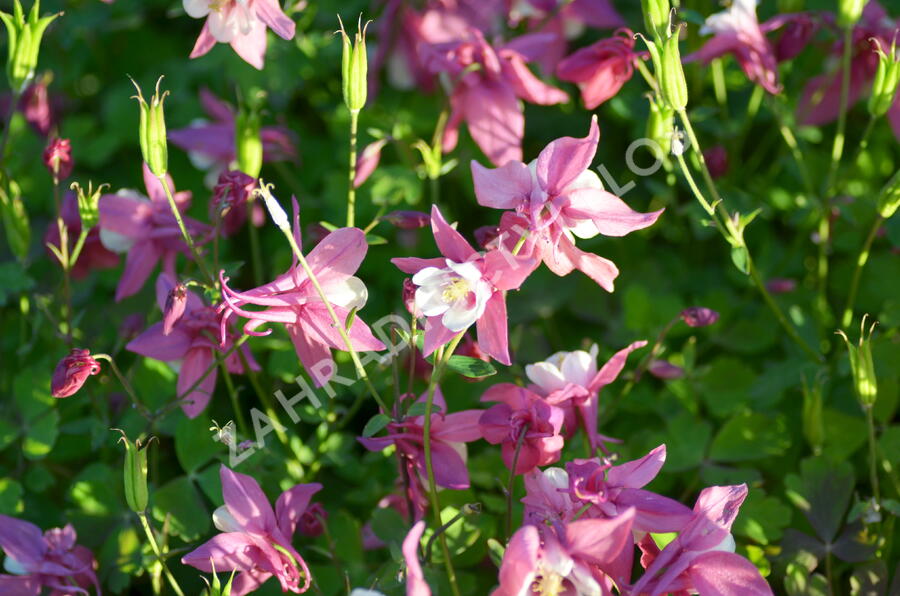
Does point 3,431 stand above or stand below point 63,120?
below

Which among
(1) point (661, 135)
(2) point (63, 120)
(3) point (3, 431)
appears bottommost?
(3) point (3, 431)

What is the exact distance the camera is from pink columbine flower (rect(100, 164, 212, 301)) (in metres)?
1.48

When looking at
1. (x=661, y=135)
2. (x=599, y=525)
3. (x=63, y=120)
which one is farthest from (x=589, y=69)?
(x=63, y=120)

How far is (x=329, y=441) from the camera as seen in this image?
1492 millimetres

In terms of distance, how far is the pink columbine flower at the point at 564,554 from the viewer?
38.7 inches

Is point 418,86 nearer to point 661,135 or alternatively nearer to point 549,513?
point 661,135

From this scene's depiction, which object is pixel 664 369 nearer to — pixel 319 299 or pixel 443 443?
pixel 443 443

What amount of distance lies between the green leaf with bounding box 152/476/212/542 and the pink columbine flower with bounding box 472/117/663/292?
67 cm

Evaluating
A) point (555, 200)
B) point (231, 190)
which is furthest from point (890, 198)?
point (231, 190)

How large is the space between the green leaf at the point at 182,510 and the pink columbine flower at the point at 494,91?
0.76m

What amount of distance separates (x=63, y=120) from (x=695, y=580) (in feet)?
5.88

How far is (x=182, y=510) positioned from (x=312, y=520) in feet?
0.78

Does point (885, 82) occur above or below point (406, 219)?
above

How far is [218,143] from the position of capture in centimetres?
175
